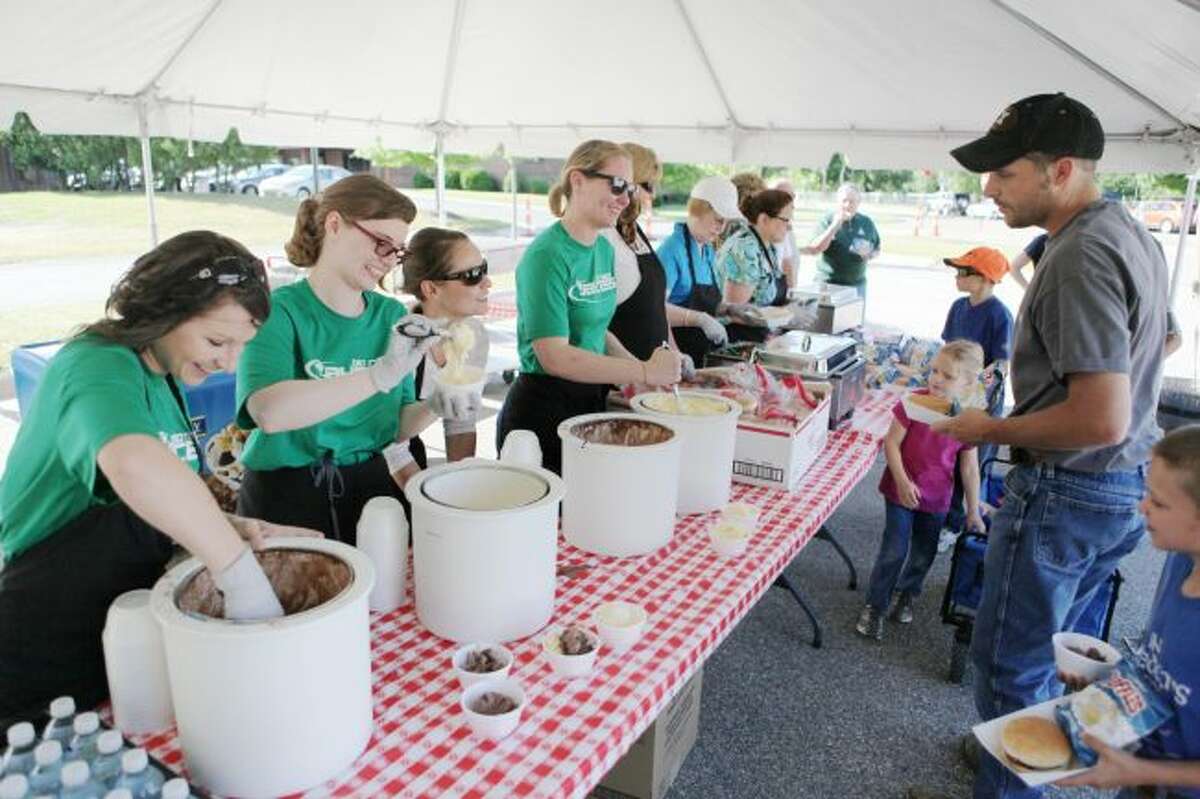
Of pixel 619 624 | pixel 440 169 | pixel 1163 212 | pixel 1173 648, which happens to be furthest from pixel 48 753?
pixel 1163 212

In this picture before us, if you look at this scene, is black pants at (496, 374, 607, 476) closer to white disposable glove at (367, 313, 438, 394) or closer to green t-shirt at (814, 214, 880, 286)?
white disposable glove at (367, 313, 438, 394)

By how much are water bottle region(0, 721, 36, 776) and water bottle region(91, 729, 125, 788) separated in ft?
0.28

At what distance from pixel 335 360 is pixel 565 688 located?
916 millimetres

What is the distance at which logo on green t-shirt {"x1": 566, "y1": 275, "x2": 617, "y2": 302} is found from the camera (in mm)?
2379

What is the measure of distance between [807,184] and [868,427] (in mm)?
34002

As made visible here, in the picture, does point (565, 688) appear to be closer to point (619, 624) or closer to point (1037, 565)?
point (619, 624)

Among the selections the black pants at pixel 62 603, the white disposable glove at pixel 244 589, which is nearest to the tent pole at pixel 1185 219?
the white disposable glove at pixel 244 589

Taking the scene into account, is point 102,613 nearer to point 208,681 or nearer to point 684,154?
point 208,681

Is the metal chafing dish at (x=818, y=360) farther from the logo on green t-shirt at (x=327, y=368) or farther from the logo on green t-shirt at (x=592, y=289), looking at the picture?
the logo on green t-shirt at (x=327, y=368)

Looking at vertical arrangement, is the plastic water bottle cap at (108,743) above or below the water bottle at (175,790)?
above

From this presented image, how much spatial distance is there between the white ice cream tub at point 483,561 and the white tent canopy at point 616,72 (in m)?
2.80

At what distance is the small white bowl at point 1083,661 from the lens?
1.57 m

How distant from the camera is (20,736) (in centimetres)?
104

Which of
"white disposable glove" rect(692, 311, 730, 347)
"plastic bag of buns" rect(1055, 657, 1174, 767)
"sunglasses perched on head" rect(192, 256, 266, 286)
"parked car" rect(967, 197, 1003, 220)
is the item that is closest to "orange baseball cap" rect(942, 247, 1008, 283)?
"white disposable glove" rect(692, 311, 730, 347)
